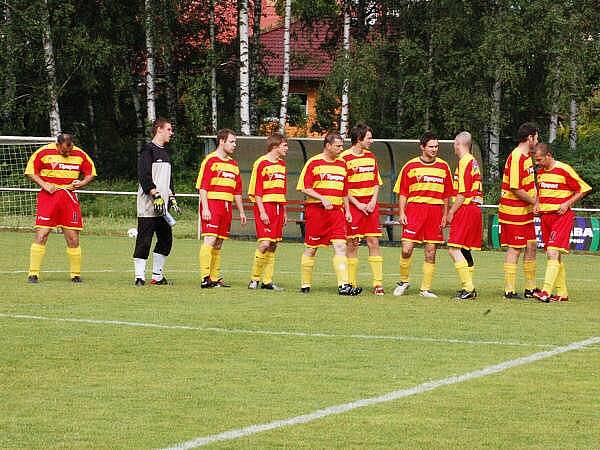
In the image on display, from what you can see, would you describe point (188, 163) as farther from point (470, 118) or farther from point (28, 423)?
point (28, 423)

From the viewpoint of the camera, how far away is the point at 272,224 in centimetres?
1530

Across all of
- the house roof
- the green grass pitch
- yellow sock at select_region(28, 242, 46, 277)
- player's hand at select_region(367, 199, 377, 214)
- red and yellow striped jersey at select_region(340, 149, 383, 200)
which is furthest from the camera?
the house roof

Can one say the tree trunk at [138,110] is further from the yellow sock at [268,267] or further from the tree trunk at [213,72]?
the yellow sock at [268,267]

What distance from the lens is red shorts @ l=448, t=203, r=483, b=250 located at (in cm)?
1433

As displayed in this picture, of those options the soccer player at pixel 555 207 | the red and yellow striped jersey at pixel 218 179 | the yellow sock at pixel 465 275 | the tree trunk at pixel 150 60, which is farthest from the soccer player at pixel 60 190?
the tree trunk at pixel 150 60

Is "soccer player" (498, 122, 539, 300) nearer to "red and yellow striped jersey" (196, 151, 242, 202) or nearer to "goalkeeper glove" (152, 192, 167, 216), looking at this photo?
"red and yellow striped jersey" (196, 151, 242, 202)

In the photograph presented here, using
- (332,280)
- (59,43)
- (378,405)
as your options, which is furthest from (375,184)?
(59,43)

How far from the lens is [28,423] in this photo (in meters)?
6.98

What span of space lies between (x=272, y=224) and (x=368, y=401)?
7735 millimetres

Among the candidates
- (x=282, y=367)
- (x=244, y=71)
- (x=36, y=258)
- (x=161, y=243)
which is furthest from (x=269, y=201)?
(x=244, y=71)

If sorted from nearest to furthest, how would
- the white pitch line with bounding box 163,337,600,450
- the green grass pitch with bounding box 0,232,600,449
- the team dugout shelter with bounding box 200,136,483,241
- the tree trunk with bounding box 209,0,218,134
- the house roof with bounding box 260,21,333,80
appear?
the white pitch line with bounding box 163,337,600,450
the green grass pitch with bounding box 0,232,600,449
the team dugout shelter with bounding box 200,136,483,241
the tree trunk with bounding box 209,0,218,134
the house roof with bounding box 260,21,333,80

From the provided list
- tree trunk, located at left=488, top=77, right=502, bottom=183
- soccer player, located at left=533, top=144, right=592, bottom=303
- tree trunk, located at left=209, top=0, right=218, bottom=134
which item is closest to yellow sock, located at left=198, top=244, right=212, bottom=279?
soccer player, located at left=533, top=144, right=592, bottom=303

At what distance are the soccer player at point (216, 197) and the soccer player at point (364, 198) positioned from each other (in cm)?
144

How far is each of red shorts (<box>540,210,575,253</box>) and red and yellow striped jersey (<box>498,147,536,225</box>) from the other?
0.22 m
